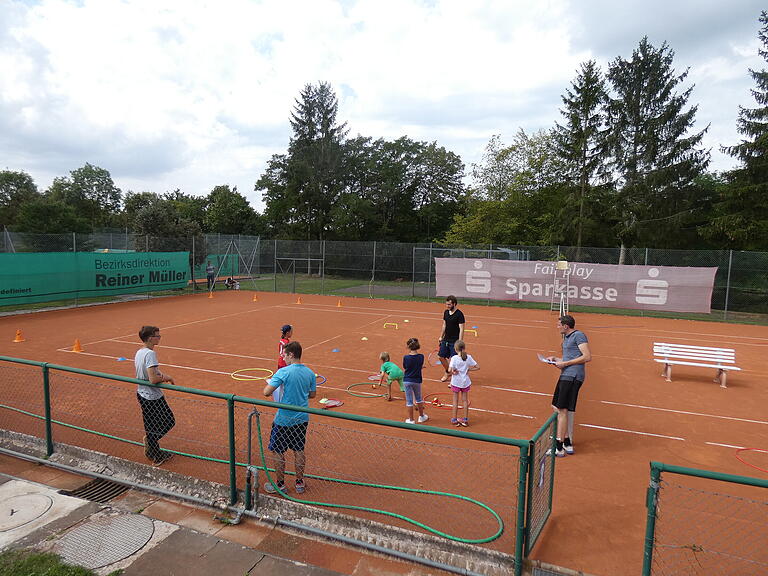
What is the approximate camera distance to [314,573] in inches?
163

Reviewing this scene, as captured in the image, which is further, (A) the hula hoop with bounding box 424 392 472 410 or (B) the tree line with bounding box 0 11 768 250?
(B) the tree line with bounding box 0 11 768 250

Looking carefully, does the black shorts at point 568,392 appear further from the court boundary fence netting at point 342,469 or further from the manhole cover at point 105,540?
the manhole cover at point 105,540

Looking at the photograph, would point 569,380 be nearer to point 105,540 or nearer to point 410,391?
point 410,391

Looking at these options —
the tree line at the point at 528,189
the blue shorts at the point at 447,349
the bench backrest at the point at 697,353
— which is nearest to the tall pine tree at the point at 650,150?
the tree line at the point at 528,189

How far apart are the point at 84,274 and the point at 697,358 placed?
79.4ft

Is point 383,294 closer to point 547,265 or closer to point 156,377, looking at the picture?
point 547,265

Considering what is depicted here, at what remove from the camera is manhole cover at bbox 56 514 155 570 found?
4328mm

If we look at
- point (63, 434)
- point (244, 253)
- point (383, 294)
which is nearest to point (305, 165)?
point (244, 253)

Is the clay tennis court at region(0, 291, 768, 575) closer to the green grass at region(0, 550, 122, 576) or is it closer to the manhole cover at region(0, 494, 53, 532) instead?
the manhole cover at region(0, 494, 53, 532)

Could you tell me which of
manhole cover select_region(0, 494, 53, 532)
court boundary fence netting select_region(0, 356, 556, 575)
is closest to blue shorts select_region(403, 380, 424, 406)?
court boundary fence netting select_region(0, 356, 556, 575)

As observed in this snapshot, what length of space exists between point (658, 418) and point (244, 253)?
32.1 meters

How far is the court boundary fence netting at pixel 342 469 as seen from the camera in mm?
4352

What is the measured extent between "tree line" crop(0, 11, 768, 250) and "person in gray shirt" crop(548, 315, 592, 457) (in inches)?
1044

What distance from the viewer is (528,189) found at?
44406 mm
